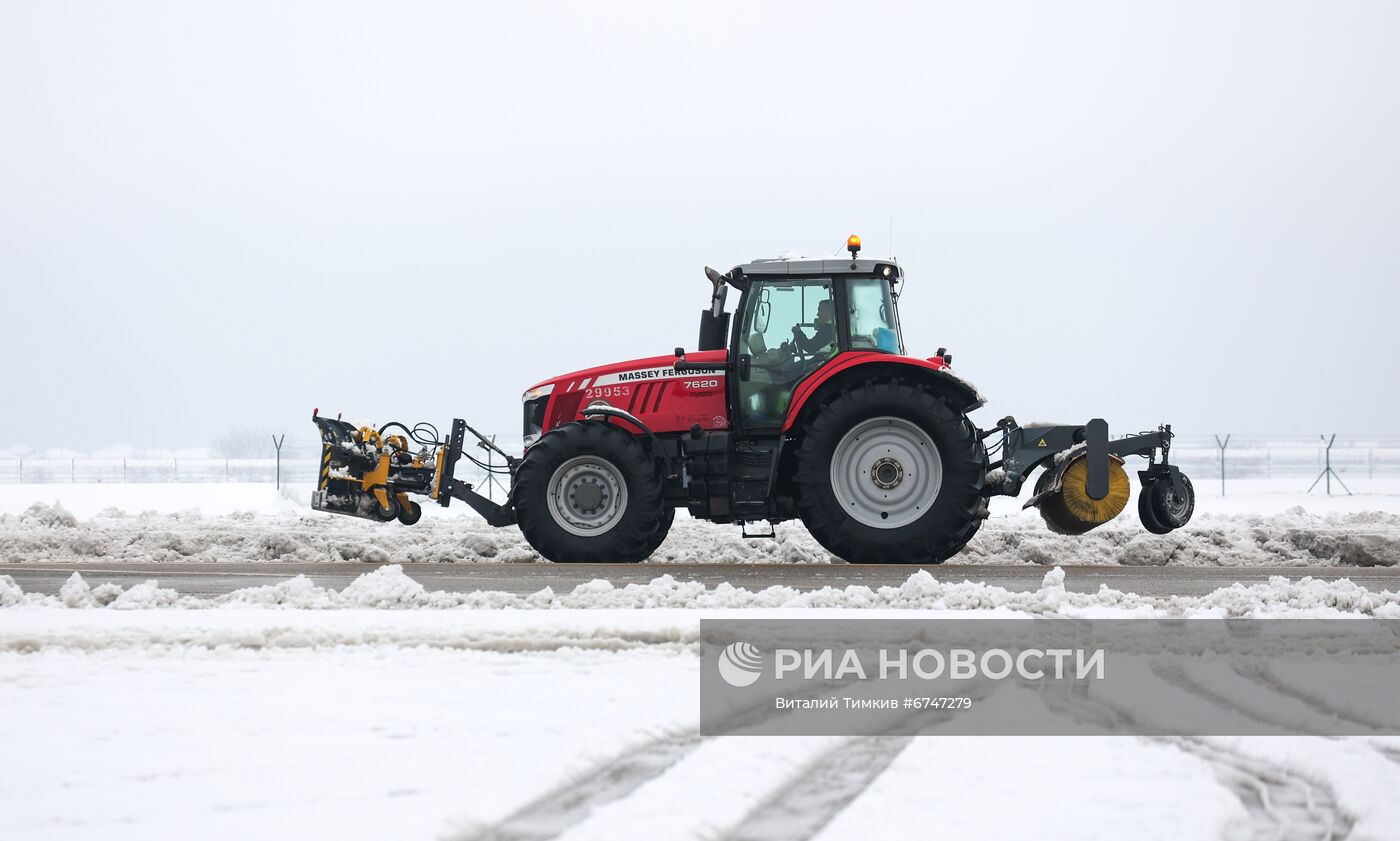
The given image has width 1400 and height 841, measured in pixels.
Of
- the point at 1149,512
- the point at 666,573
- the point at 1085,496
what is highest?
the point at 1085,496

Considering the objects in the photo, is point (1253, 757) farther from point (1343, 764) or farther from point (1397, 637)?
point (1397, 637)

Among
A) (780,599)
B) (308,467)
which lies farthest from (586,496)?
(308,467)

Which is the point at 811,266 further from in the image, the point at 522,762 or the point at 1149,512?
the point at 522,762

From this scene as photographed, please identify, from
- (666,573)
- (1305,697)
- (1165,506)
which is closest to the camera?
(1305,697)

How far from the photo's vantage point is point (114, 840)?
291cm

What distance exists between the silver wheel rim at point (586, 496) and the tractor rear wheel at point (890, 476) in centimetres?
146

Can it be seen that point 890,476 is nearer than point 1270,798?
No

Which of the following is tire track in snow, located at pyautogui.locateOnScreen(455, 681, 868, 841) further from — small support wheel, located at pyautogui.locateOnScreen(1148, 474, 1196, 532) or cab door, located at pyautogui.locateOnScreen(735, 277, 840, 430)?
small support wheel, located at pyautogui.locateOnScreen(1148, 474, 1196, 532)

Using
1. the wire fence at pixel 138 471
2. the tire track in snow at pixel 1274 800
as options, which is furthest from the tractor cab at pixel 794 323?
the wire fence at pixel 138 471

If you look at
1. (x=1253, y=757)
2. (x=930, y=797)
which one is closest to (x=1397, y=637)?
(x=1253, y=757)

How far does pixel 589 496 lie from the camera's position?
416 inches

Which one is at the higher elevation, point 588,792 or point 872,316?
point 872,316

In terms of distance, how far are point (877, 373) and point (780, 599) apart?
11.9ft

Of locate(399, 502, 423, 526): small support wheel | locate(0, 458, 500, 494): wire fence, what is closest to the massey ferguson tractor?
locate(399, 502, 423, 526): small support wheel
